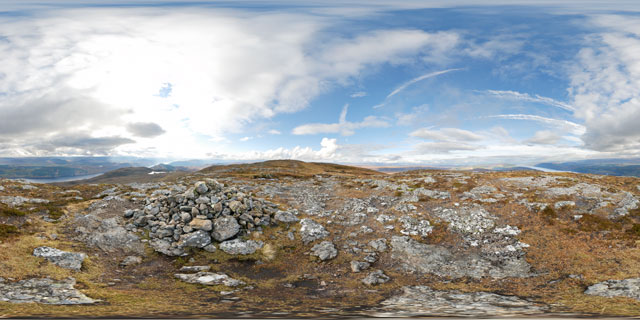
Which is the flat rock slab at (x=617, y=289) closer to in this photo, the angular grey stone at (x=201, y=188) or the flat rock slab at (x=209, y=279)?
the flat rock slab at (x=209, y=279)

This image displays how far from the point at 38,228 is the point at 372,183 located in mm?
36959

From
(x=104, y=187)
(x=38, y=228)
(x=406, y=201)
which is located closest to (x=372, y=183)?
(x=406, y=201)

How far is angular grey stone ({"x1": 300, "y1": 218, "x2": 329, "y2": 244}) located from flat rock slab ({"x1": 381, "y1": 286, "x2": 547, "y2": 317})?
9.38 meters

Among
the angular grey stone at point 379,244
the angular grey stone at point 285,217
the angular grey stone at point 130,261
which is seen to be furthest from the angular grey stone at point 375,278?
the angular grey stone at point 130,261

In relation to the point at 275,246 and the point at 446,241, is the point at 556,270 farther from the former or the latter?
the point at 275,246

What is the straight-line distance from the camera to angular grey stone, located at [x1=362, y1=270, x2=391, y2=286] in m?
17.4

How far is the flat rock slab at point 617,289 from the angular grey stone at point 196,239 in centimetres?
2562

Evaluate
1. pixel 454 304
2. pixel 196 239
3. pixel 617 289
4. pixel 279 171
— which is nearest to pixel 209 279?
pixel 196 239

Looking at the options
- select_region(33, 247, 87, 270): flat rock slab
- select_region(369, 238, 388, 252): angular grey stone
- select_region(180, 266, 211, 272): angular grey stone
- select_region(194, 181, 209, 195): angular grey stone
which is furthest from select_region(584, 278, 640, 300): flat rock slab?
select_region(33, 247, 87, 270): flat rock slab

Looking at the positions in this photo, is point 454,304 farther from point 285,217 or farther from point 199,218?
point 199,218

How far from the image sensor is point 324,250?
21750mm

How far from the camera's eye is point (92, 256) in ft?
61.6

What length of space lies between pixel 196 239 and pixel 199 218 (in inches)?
93.1

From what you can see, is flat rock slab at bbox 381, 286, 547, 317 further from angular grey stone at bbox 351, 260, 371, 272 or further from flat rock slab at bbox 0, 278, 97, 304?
flat rock slab at bbox 0, 278, 97, 304
